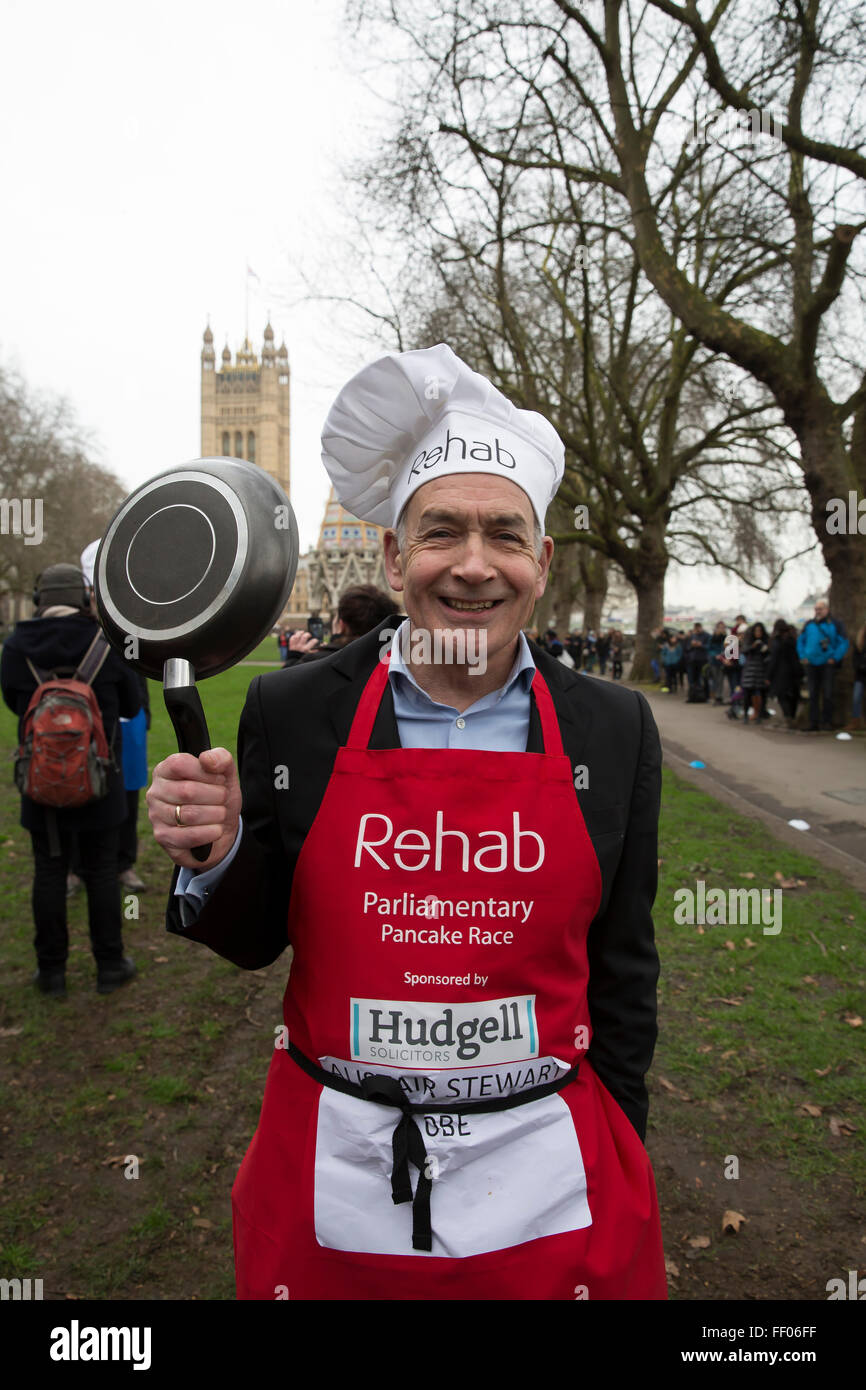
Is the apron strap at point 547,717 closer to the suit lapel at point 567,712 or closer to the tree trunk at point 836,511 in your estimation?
the suit lapel at point 567,712

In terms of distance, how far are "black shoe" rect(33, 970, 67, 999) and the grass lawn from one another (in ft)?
0.23

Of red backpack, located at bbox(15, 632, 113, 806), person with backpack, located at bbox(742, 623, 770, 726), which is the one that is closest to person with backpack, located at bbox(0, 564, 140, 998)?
red backpack, located at bbox(15, 632, 113, 806)

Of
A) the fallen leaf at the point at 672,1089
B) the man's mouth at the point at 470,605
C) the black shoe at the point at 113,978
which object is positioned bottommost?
the fallen leaf at the point at 672,1089

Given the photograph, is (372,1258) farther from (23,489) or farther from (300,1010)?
(23,489)

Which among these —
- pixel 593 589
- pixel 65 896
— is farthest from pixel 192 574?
pixel 593 589

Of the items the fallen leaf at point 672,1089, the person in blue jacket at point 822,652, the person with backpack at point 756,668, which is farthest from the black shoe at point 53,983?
the person with backpack at point 756,668

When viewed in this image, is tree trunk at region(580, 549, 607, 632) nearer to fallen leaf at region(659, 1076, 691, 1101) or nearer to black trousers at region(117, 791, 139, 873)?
black trousers at region(117, 791, 139, 873)

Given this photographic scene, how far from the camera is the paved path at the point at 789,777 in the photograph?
7.54m

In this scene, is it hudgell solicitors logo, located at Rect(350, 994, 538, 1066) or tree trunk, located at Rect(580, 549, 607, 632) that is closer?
hudgell solicitors logo, located at Rect(350, 994, 538, 1066)

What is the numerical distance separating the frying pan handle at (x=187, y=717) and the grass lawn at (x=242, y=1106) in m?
2.28

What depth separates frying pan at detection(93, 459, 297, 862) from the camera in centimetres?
128

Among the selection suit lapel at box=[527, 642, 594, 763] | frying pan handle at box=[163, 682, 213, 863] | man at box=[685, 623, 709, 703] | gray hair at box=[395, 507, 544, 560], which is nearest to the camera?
frying pan handle at box=[163, 682, 213, 863]

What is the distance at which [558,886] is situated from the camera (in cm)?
157

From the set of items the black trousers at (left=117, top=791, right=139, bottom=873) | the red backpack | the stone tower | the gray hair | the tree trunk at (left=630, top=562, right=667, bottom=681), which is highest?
the stone tower
